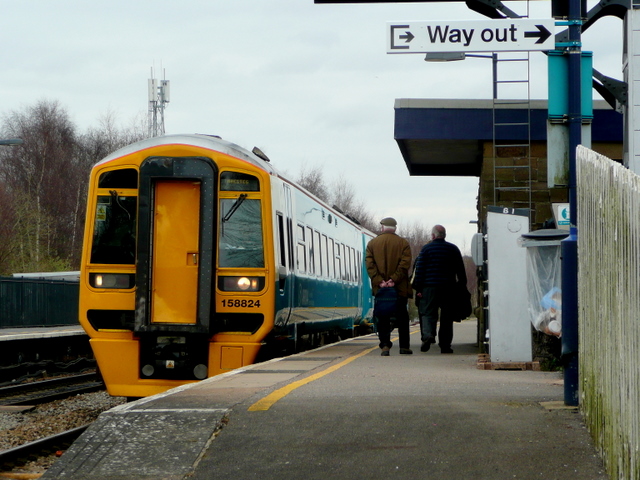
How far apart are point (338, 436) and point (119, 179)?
613 cm

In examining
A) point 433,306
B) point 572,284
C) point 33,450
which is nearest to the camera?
point 572,284

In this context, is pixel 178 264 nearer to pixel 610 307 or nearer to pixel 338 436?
pixel 338 436

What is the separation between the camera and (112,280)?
421 inches

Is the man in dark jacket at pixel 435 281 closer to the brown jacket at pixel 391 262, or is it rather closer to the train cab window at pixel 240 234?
the brown jacket at pixel 391 262

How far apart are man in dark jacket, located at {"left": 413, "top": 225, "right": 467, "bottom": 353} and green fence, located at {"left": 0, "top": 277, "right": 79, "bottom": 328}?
822 inches

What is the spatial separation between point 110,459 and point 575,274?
9.75ft

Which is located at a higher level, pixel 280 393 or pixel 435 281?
pixel 435 281

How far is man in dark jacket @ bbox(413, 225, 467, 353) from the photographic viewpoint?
12.9m

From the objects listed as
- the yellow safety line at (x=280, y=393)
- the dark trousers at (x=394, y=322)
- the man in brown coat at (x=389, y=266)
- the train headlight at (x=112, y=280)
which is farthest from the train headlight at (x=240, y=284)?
the dark trousers at (x=394, y=322)

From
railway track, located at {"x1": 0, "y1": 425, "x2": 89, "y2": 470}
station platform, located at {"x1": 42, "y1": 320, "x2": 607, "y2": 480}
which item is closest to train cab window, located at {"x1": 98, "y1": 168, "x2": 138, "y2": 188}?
railway track, located at {"x1": 0, "y1": 425, "x2": 89, "y2": 470}

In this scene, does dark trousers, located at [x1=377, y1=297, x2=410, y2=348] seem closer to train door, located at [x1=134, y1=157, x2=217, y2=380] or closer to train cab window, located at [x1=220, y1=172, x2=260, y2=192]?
train cab window, located at [x1=220, y1=172, x2=260, y2=192]

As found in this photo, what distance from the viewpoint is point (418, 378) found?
8.45 metres

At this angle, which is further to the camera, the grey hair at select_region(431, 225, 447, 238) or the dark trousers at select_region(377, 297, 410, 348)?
the grey hair at select_region(431, 225, 447, 238)

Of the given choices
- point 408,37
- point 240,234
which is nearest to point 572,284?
point 408,37
